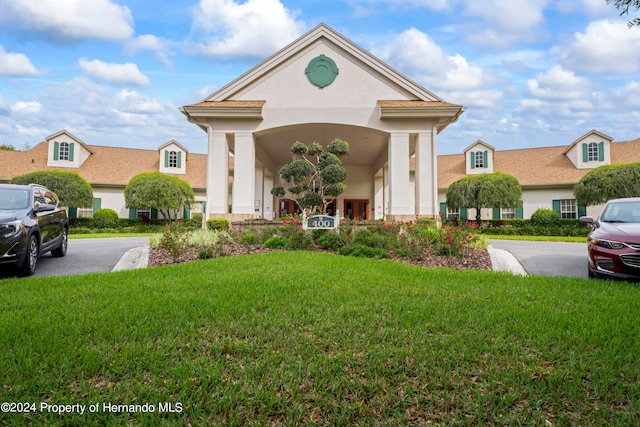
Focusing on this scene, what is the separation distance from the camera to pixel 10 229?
6.09 meters

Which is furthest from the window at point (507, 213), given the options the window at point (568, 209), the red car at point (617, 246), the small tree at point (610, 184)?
the red car at point (617, 246)

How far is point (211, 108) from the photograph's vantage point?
14.1 m

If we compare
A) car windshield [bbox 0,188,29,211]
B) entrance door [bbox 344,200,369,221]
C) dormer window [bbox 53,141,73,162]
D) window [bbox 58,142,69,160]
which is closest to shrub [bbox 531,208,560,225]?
entrance door [bbox 344,200,369,221]

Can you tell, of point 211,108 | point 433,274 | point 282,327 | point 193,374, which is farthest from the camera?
point 211,108

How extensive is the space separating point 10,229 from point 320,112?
11127 millimetres

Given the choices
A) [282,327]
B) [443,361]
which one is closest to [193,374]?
[282,327]

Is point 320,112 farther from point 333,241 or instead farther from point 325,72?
point 333,241

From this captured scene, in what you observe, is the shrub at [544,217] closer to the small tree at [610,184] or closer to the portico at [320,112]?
the small tree at [610,184]

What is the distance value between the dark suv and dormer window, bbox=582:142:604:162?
2814cm

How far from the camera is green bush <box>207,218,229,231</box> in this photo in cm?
1330

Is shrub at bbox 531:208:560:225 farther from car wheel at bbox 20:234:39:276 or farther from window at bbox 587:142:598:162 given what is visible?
car wheel at bbox 20:234:39:276

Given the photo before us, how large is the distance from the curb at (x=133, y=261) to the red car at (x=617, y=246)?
9.08 meters

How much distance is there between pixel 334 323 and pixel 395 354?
2.72ft

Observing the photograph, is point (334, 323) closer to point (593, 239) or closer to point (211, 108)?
point (593, 239)
